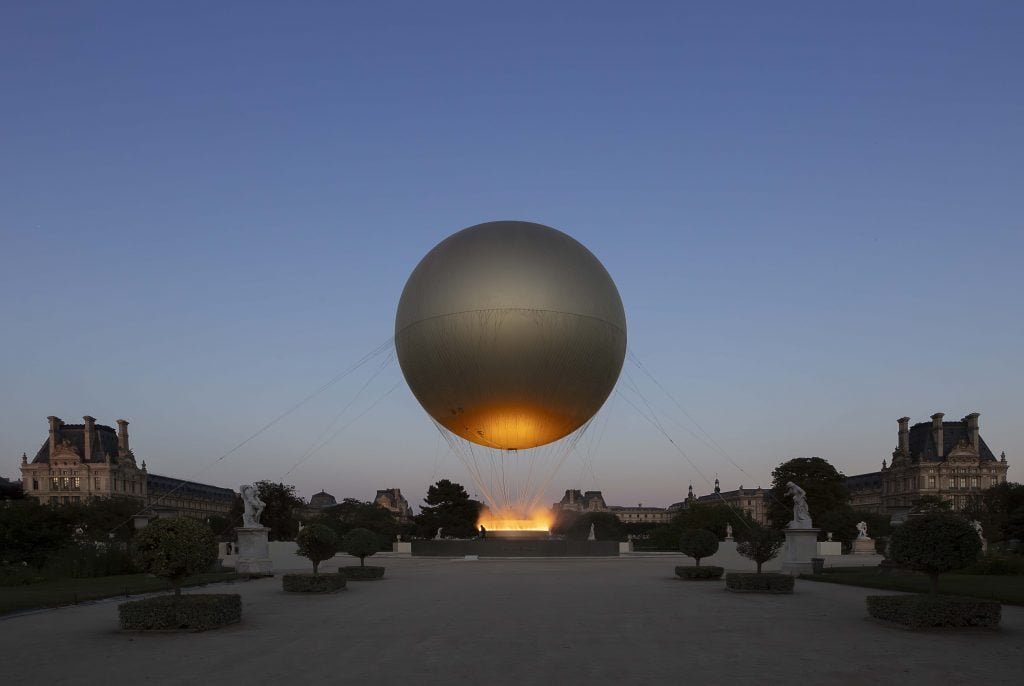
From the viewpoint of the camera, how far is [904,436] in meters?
169

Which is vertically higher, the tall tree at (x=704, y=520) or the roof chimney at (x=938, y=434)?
the roof chimney at (x=938, y=434)

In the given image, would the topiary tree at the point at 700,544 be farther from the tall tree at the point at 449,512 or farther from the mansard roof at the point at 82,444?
the mansard roof at the point at 82,444

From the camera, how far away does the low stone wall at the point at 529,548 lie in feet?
178

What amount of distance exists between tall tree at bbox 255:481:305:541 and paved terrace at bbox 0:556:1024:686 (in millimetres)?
75743

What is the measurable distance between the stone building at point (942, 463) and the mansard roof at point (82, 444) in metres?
152

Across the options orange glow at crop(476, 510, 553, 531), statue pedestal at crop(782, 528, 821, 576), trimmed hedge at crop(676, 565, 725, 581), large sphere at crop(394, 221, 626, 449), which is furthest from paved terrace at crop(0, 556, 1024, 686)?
orange glow at crop(476, 510, 553, 531)

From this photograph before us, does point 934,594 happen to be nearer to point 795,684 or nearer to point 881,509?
point 795,684

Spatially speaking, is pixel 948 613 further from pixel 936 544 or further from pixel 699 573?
pixel 699 573

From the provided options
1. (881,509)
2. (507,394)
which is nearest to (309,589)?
(507,394)

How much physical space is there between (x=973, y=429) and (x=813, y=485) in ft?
278

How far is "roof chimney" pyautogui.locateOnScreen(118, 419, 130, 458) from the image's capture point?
558ft

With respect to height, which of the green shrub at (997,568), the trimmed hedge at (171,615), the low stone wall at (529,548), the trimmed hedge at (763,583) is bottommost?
the low stone wall at (529,548)

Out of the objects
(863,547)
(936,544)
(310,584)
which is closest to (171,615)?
(310,584)

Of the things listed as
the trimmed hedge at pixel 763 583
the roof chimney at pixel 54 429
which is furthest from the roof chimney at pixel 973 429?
the roof chimney at pixel 54 429
